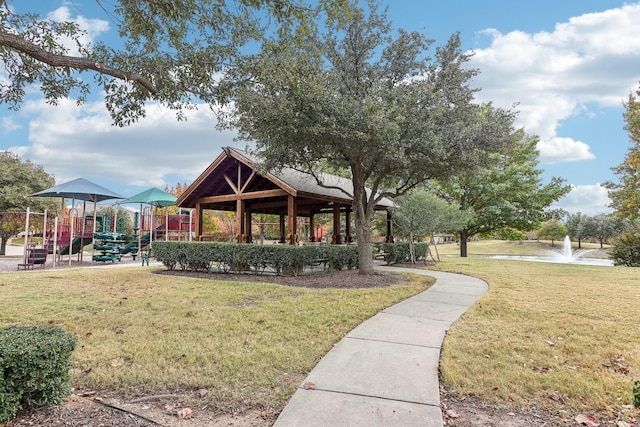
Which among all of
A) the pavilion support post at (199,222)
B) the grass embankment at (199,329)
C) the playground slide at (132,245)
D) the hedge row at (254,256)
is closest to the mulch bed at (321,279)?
the hedge row at (254,256)

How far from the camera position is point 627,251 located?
58.0 ft

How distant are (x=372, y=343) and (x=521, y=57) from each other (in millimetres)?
11039

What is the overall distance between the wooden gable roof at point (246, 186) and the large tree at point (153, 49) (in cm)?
695

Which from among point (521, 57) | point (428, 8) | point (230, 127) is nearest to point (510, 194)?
point (521, 57)

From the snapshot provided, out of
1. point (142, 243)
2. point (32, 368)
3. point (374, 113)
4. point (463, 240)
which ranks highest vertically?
point (374, 113)

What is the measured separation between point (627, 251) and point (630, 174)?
15.8ft

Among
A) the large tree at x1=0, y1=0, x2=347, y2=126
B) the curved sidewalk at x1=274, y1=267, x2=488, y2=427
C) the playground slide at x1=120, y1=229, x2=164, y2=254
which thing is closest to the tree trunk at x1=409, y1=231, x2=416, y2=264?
the curved sidewalk at x1=274, y1=267, x2=488, y2=427

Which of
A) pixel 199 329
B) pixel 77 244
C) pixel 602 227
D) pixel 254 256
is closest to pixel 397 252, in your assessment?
pixel 254 256

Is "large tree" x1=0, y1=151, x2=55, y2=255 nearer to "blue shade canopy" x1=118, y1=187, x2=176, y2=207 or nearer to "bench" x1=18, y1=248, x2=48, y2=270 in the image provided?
"blue shade canopy" x1=118, y1=187, x2=176, y2=207

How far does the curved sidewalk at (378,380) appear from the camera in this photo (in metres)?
2.78

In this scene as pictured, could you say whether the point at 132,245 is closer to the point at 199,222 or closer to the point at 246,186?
the point at 199,222

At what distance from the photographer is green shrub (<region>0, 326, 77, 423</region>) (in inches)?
101

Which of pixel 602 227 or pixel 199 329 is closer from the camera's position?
pixel 199 329

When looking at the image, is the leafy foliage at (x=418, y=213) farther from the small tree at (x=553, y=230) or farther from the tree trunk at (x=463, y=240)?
the small tree at (x=553, y=230)
